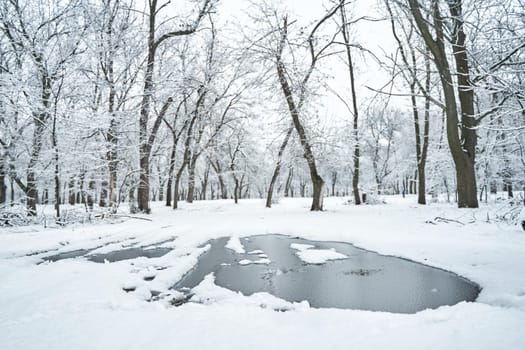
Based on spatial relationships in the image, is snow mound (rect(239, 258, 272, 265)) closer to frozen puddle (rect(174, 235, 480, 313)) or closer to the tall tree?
frozen puddle (rect(174, 235, 480, 313))

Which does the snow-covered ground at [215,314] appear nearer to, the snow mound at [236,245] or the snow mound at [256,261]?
the snow mound at [256,261]

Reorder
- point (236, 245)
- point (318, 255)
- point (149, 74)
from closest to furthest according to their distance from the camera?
point (318, 255)
point (236, 245)
point (149, 74)

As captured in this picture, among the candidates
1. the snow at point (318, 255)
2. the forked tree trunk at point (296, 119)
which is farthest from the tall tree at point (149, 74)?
the snow at point (318, 255)

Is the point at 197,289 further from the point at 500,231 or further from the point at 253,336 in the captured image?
the point at 500,231

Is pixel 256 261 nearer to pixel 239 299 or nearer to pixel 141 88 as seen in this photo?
pixel 239 299

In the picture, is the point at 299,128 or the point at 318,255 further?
the point at 299,128

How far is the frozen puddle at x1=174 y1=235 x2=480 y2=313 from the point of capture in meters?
2.83

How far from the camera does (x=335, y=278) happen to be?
357 centimetres

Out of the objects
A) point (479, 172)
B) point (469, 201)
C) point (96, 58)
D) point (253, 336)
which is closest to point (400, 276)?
point (253, 336)

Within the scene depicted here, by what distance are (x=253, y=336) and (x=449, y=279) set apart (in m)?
2.75

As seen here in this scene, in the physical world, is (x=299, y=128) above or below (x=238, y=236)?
above

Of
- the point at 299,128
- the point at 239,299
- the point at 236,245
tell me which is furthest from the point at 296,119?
the point at 239,299

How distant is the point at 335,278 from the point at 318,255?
1165mm

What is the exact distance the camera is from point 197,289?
121 inches
